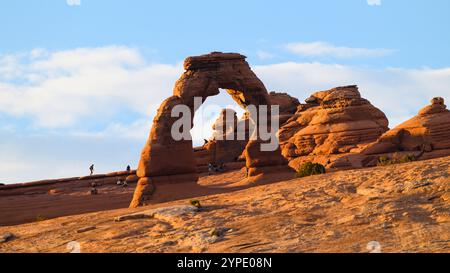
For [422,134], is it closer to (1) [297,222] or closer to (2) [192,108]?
(2) [192,108]

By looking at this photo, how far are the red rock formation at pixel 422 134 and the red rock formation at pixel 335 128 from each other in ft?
9.35

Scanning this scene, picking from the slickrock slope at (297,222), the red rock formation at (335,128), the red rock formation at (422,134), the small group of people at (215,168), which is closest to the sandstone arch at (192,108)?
the red rock formation at (422,134)

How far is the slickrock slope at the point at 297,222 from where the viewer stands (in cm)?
1186

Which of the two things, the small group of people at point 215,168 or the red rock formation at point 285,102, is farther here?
the red rock formation at point 285,102

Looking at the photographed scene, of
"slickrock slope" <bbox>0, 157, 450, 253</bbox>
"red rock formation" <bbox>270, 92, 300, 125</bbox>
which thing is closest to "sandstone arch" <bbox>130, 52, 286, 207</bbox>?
"slickrock slope" <bbox>0, 157, 450, 253</bbox>

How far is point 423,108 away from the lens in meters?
40.8

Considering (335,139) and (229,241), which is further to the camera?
(335,139)

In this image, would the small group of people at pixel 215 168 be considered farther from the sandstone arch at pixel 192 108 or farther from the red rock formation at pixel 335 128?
the sandstone arch at pixel 192 108

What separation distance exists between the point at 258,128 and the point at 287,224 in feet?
69.1

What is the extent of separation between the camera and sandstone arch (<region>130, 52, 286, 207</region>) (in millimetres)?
31453

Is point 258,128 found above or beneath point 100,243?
above

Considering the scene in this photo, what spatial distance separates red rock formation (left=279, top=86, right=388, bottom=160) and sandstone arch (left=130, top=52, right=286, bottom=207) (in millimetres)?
11087
